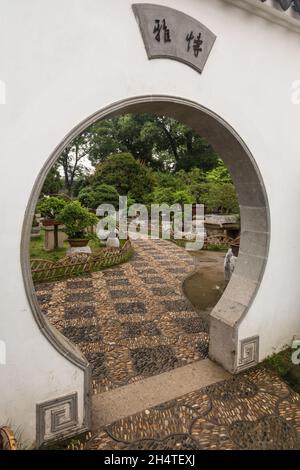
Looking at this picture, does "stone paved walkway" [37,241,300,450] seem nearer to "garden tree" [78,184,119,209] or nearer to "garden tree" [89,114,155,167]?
"garden tree" [78,184,119,209]

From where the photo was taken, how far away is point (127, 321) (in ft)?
15.6

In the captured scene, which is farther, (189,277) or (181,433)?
(189,277)

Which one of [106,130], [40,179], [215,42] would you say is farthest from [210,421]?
[106,130]

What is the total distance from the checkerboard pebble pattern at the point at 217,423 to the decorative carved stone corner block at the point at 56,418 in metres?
0.23

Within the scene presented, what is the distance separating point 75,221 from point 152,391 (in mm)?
5725

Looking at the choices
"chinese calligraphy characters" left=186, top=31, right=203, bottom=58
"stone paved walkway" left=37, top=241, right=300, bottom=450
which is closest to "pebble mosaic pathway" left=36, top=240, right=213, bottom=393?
"stone paved walkway" left=37, top=241, right=300, bottom=450

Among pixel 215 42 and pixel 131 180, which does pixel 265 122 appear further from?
pixel 131 180

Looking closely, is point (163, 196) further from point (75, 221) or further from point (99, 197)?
point (75, 221)

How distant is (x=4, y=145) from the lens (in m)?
2.02

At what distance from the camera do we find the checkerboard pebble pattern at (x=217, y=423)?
8.07 ft

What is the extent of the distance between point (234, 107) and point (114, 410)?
319 cm

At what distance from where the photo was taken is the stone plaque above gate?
2.43 meters

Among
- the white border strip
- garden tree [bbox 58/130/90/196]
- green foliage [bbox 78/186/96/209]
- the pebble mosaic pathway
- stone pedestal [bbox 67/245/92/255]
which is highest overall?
garden tree [bbox 58/130/90/196]

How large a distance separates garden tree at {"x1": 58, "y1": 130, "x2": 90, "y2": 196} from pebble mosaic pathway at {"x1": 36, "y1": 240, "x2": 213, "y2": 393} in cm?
1744
